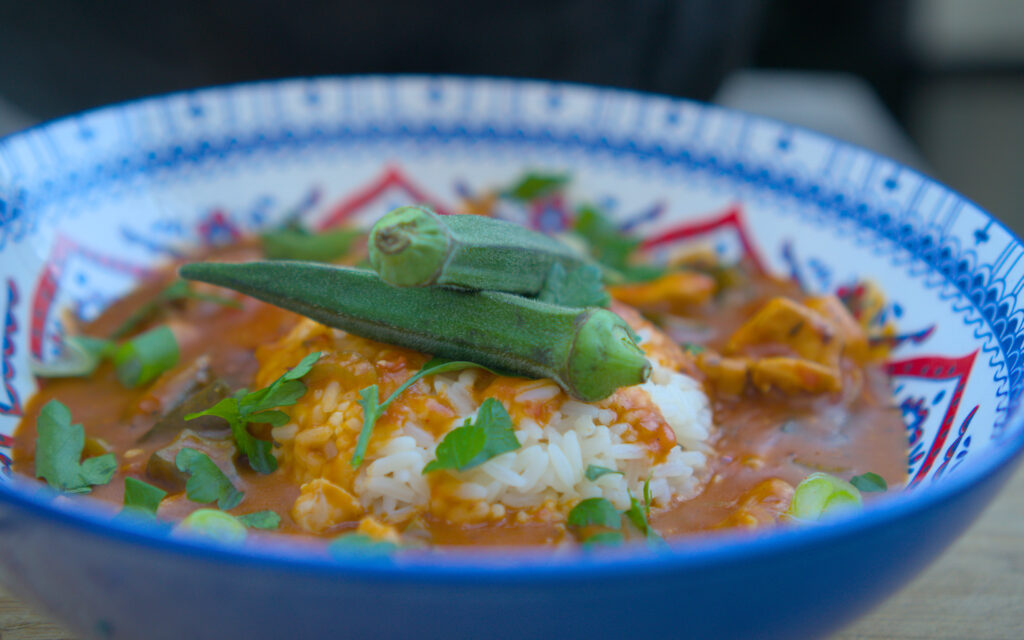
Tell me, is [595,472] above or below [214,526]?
above

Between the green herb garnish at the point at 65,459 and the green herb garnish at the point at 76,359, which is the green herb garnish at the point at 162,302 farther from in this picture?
the green herb garnish at the point at 65,459

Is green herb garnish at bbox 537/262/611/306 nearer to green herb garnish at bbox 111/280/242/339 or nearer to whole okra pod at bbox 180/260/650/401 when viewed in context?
whole okra pod at bbox 180/260/650/401

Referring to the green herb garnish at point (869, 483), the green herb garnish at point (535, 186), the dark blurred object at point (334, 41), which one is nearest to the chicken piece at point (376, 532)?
the green herb garnish at point (869, 483)

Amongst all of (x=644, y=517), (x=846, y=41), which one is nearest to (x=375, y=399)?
(x=644, y=517)

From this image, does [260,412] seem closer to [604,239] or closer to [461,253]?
[461,253]

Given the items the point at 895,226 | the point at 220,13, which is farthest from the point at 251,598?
the point at 220,13

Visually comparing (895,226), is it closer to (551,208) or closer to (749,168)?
(749,168)
